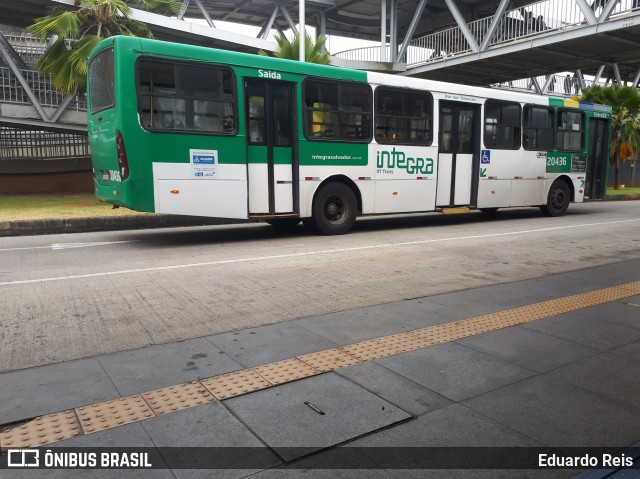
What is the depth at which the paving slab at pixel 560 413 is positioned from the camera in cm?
308

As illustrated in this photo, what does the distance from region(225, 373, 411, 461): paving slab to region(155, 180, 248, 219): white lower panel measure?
611cm

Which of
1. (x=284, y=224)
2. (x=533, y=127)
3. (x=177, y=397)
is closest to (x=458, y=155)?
(x=533, y=127)

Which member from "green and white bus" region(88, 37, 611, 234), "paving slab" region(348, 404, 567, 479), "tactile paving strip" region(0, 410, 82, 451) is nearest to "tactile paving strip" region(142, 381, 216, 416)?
"tactile paving strip" region(0, 410, 82, 451)

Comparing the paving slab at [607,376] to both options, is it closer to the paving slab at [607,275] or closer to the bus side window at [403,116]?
the paving slab at [607,275]

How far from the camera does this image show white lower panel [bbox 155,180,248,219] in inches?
356

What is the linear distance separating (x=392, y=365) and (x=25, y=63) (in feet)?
72.1

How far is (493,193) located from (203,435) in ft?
40.6

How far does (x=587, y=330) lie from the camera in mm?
4984

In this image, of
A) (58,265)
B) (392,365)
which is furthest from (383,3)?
(392,365)

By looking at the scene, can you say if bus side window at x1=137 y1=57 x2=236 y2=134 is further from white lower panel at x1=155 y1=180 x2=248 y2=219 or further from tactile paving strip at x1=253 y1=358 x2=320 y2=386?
tactile paving strip at x1=253 y1=358 x2=320 y2=386

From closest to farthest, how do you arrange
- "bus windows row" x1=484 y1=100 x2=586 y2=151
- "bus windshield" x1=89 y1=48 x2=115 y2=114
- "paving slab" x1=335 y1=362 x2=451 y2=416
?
"paving slab" x1=335 y1=362 x2=451 y2=416, "bus windshield" x1=89 y1=48 x2=115 y2=114, "bus windows row" x1=484 y1=100 x2=586 y2=151

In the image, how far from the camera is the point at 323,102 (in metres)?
10.7

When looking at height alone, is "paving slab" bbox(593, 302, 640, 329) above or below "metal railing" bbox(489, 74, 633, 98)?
below

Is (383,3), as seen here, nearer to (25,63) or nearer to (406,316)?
(25,63)
